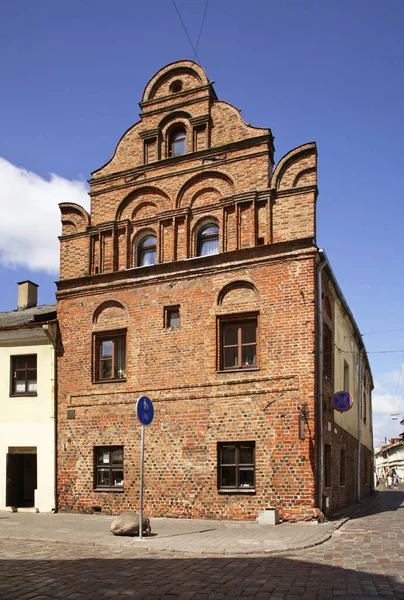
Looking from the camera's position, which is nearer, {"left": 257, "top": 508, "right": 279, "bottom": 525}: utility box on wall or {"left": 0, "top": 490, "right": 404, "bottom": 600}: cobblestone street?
{"left": 0, "top": 490, "right": 404, "bottom": 600}: cobblestone street

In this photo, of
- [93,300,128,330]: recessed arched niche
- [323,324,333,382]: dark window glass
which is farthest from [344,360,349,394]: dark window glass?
[93,300,128,330]: recessed arched niche

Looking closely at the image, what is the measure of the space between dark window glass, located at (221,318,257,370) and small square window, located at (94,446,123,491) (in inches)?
176

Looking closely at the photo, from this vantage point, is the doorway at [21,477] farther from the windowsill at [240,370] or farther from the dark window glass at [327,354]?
the dark window glass at [327,354]

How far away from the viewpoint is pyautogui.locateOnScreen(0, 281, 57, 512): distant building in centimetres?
1975

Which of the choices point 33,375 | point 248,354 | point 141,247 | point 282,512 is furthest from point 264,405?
point 33,375

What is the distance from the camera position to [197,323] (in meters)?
17.9

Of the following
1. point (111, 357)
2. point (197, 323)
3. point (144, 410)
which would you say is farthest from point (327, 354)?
point (144, 410)

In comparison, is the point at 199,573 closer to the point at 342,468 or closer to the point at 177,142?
the point at 342,468

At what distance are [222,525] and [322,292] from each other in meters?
6.92

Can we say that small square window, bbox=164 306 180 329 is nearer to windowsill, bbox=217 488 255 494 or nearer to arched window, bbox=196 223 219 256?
arched window, bbox=196 223 219 256

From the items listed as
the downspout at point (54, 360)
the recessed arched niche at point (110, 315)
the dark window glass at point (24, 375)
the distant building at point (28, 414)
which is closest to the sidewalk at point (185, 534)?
the downspout at point (54, 360)

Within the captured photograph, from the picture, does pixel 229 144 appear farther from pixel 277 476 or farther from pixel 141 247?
pixel 277 476

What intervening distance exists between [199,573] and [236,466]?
7521mm

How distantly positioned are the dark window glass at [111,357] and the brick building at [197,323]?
5 cm
